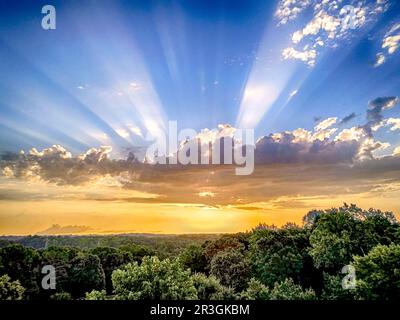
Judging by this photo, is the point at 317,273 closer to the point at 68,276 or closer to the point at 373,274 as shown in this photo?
the point at 373,274

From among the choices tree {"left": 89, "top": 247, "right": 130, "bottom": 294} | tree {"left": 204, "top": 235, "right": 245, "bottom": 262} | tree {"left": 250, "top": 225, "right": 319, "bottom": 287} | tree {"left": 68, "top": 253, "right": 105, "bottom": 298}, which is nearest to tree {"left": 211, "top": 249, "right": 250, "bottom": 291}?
tree {"left": 250, "top": 225, "right": 319, "bottom": 287}

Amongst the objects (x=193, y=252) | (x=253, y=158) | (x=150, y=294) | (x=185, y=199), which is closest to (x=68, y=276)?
(x=193, y=252)

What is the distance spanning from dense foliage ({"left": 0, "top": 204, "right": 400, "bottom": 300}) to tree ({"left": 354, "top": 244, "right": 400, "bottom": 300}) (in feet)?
0.17

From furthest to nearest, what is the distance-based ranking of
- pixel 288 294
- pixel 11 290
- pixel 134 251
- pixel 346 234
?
pixel 134 251 → pixel 346 234 → pixel 11 290 → pixel 288 294

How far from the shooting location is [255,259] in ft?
97.8

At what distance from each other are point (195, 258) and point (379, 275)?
1927 centimetres

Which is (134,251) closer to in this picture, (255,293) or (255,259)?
(255,259)

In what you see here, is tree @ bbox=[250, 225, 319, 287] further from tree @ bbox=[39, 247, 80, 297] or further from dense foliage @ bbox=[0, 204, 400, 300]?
tree @ bbox=[39, 247, 80, 297]

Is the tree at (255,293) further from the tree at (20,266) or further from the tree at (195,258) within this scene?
the tree at (20,266)

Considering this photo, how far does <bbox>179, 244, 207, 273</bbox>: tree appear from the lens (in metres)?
32.9

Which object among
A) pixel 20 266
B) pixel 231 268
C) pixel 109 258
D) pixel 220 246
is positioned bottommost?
pixel 109 258

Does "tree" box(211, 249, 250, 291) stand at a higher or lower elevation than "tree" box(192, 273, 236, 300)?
lower

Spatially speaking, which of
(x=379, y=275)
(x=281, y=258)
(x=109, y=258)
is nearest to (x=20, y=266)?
(x=109, y=258)

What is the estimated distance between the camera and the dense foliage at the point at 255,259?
1934 cm
